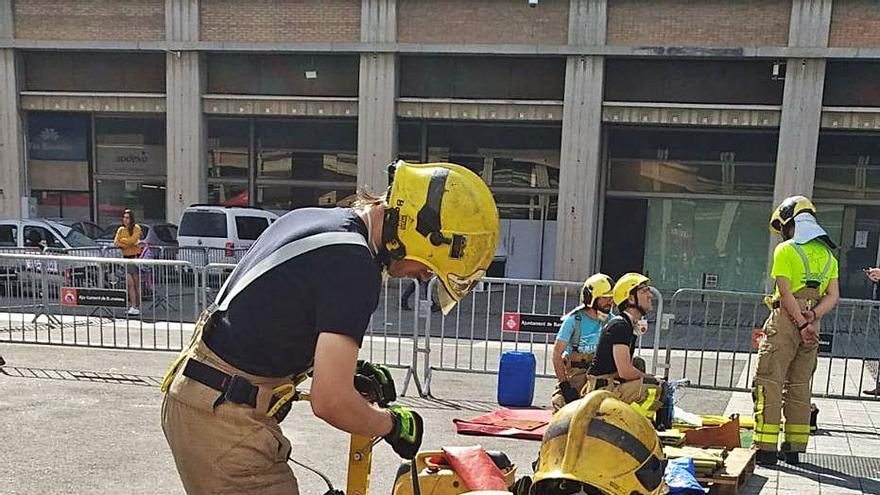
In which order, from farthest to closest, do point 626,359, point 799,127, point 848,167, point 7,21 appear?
point 7,21 < point 848,167 < point 799,127 < point 626,359

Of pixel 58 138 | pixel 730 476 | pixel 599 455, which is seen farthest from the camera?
pixel 58 138

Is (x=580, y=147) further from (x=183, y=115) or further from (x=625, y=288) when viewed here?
(x=625, y=288)

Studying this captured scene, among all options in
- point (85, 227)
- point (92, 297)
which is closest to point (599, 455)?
point (92, 297)

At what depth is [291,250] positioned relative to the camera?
2.16 meters

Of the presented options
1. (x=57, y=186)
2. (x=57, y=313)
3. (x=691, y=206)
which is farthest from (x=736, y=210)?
(x=57, y=186)

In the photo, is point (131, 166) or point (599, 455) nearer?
point (599, 455)

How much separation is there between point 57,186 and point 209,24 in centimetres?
752

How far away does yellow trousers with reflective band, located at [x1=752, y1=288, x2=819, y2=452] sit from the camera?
17.8 feet

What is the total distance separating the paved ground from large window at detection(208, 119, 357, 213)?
485 inches

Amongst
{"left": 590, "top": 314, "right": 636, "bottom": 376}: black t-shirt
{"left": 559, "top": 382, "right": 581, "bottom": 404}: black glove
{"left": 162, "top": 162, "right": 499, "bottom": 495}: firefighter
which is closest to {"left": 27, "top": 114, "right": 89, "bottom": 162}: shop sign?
{"left": 559, "top": 382, "right": 581, "bottom": 404}: black glove

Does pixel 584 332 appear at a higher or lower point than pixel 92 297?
higher

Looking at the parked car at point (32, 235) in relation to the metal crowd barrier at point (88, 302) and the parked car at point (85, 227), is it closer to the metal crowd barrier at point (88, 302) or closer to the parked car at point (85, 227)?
the parked car at point (85, 227)

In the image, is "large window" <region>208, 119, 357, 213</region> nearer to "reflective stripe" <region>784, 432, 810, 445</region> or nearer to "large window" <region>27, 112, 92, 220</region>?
"large window" <region>27, 112, 92, 220</region>

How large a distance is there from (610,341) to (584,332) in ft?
2.01
